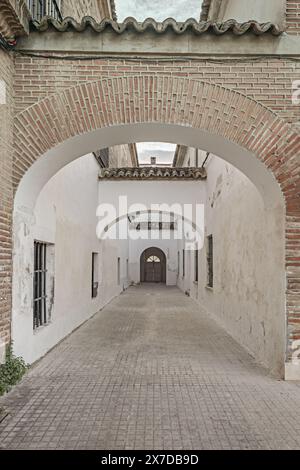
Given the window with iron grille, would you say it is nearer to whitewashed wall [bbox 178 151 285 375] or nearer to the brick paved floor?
whitewashed wall [bbox 178 151 285 375]

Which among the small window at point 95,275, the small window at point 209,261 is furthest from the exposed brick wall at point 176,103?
the small window at point 95,275

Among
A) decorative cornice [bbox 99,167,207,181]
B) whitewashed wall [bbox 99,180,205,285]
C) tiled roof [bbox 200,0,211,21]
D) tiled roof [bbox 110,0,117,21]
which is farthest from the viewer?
whitewashed wall [bbox 99,180,205,285]

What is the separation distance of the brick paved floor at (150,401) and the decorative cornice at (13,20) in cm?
395

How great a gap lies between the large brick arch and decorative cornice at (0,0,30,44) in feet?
2.53

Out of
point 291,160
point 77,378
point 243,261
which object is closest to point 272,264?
point 291,160

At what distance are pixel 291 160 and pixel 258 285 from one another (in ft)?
6.89

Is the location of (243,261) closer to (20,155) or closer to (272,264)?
(272,264)

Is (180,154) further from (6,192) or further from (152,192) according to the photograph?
(6,192)

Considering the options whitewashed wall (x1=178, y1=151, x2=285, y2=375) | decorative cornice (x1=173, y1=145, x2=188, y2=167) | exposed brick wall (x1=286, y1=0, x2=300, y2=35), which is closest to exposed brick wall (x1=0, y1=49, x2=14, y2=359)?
whitewashed wall (x1=178, y1=151, x2=285, y2=375)

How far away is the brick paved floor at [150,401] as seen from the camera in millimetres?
3088

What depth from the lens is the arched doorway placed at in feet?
81.9

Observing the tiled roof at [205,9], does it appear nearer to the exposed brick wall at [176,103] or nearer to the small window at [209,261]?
the exposed brick wall at [176,103]

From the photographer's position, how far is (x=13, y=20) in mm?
4152

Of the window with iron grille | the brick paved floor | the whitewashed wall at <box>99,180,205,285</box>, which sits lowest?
the brick paved floor
